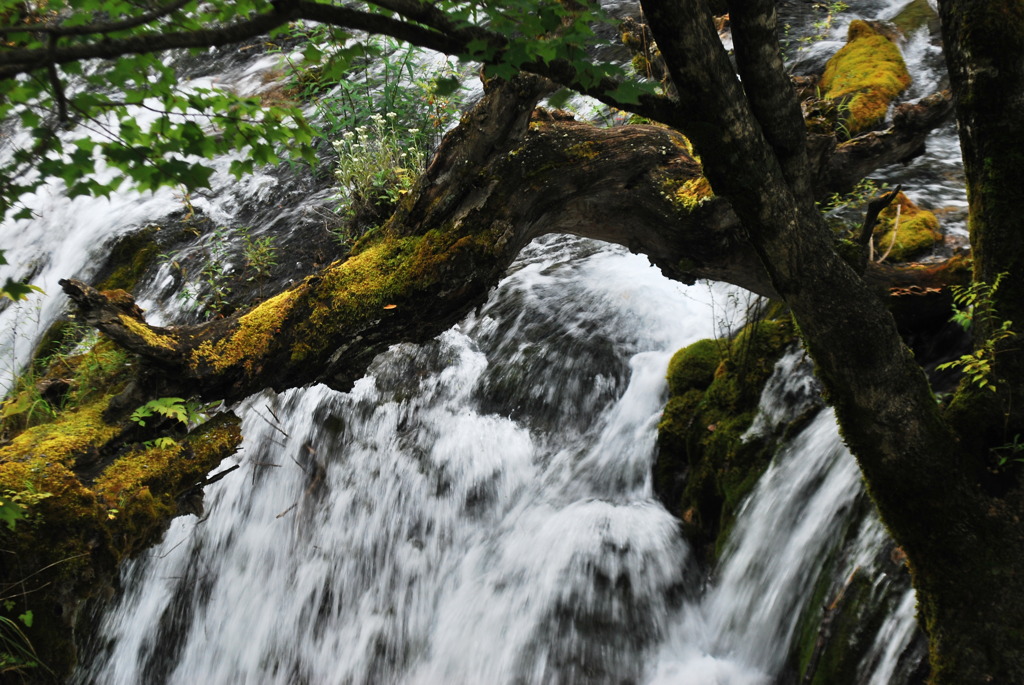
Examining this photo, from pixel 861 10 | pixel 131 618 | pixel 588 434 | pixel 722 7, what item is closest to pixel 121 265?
pixel 131 618

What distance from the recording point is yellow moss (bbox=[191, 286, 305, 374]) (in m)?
3.55

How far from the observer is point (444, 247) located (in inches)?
140

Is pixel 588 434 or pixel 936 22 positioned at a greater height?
pixel 936 22

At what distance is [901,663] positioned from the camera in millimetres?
3119

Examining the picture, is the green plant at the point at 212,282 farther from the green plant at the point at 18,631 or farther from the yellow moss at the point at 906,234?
the yellow moss at the point at 906,234

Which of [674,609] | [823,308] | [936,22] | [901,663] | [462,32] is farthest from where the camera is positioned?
[936,22]

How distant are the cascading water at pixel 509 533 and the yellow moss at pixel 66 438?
2415 millimetres

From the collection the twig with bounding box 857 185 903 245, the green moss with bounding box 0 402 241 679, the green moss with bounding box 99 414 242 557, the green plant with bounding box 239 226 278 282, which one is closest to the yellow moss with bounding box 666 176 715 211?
the twig with bounding box 857 185 903 245

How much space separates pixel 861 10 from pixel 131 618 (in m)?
11.3

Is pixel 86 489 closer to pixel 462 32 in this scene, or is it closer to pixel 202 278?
pixel 462 32

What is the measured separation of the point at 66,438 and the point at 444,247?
207 cm

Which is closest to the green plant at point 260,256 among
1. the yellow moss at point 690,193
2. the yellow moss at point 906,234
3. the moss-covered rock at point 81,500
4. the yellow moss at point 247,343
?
the moss-covered rock at point 81,500

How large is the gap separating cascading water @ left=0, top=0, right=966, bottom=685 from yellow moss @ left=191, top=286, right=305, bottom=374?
2.70 m

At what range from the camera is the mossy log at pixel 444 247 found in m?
3.52
